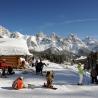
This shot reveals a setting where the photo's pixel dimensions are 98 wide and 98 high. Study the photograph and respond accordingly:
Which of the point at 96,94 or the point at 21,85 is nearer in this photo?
the point at 96,94

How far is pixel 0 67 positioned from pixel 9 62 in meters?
4.94

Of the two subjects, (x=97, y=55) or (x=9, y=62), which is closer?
(x=9, y=62)

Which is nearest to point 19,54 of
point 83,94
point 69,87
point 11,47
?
point 11,47

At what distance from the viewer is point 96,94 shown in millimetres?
24938

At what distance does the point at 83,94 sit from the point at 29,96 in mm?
3962

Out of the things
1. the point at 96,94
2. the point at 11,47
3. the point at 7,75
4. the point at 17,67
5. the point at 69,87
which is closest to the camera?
the point at 96,94

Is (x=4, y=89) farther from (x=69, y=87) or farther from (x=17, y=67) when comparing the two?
(x=17, y=67)

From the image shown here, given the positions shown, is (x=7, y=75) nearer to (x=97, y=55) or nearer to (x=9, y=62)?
(x=9, y=62)

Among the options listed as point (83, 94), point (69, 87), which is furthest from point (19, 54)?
point (83, 94)

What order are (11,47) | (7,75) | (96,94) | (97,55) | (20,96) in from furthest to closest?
1. (97,55)
2. (11,47)
3. (7,75)
4. (96,94)
5. (20,96)

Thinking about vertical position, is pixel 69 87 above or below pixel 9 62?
below

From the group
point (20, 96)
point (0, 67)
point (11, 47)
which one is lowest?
point (20, 96)

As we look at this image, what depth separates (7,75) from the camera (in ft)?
126

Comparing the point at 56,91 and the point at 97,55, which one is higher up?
the point at 97,55
